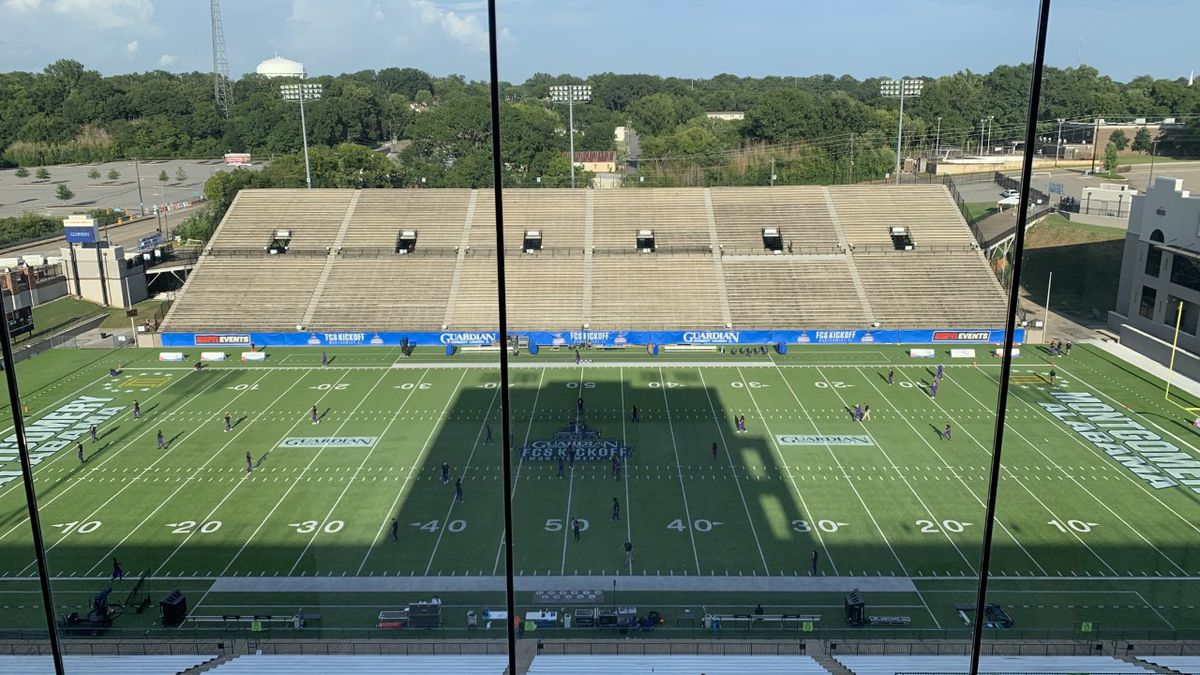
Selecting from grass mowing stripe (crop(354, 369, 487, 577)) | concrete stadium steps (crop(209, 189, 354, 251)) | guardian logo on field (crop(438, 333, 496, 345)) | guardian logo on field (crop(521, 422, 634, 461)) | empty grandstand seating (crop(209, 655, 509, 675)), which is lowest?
grass mowing stripe (crop(354, 369, 487, 577))

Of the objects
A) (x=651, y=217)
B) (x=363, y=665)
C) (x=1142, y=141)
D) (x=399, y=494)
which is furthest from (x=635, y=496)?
(x=1142, y=141)

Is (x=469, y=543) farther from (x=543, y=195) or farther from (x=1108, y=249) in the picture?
(x=1108, y=249)

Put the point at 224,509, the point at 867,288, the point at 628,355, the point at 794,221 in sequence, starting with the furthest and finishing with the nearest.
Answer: the point at 794,221 → the point at 867,288 → the point at 628,355 → the point at 224,509

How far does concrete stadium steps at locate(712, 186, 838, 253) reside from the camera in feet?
174

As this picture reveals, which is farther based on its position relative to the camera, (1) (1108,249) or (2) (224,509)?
(1) (1108,249)

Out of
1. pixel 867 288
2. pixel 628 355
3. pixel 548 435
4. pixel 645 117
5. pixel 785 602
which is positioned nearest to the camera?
pixel 785 602

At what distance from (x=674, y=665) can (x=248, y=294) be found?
133 feet

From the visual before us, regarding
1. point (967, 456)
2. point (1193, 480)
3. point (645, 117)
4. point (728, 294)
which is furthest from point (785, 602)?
point (645, 117)

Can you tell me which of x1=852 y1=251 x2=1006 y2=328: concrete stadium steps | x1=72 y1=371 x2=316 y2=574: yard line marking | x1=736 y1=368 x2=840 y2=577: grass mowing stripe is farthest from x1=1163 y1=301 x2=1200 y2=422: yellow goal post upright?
x1=72 y1=371 x2=316 y2=574: yard line marking

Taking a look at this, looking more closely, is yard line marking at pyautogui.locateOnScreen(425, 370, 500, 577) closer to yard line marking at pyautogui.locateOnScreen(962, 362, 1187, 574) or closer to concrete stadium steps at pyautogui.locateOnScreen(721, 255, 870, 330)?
concrete stadium steps at pyautogui.locateOnScreen(721, 255, 870, 330)

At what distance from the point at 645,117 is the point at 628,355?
83.7 m

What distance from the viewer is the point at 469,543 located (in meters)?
24.0

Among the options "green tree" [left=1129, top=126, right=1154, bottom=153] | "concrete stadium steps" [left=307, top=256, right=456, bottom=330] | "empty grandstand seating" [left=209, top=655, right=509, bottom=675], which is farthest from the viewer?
"green tree" [left=1129, top=126, right=1154, bottom=153]

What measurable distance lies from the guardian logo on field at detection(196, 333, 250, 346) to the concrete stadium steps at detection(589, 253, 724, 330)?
18.6m
